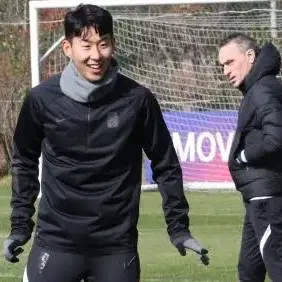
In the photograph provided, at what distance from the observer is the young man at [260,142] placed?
23.2 feet

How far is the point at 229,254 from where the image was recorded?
11055 millimetres

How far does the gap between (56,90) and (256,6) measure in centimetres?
1608

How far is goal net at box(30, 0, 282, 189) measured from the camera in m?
18.7

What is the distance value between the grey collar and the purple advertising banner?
13842 millimetres

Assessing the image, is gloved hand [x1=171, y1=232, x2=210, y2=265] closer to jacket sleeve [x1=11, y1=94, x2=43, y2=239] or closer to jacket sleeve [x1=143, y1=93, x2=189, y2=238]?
jacket sleeve [x1=143, y1=93, x2=189, y2=238]

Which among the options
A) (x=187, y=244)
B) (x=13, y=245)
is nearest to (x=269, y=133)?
(x=187, y=244)

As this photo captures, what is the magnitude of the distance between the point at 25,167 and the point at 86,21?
76 centimetres

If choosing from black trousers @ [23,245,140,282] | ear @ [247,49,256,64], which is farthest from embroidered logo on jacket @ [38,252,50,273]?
ear @ [247,49,256,64]

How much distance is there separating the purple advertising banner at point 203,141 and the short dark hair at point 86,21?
13875 mm

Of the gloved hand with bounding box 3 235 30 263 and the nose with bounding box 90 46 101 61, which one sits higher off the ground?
the nose with bounding box 90 46 101 61

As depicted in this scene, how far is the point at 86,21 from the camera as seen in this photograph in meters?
4.68

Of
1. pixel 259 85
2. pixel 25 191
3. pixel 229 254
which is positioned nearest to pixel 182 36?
pixel 229 254

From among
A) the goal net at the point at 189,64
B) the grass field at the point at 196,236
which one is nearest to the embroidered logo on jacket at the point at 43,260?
the grass field at the point at 196,236

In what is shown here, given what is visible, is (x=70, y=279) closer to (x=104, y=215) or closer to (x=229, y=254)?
(x=104, y=215)
